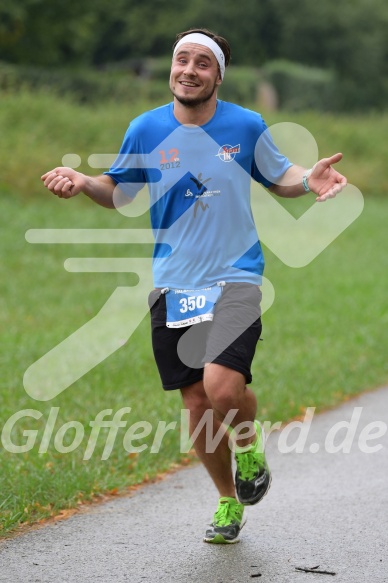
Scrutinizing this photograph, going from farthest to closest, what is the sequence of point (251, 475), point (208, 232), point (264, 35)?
point (264, 35)
point (251, 475)
point (208, 232)

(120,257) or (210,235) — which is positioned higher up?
(210,235)

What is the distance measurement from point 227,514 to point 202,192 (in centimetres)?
155

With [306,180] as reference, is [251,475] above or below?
below

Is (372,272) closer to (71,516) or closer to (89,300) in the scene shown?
(89,300)

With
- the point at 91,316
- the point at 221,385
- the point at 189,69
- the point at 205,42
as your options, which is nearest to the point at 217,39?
the point at 205,42

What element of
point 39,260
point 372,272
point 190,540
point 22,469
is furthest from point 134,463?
point 372,272

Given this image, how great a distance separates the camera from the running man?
5230mm

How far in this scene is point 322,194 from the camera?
514cm

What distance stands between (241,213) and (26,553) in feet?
6.00

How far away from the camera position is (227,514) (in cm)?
547

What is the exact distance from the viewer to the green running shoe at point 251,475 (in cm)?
535

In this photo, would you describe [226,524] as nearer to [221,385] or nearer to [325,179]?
[221,385]

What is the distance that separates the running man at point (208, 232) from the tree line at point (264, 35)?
44.5 metres

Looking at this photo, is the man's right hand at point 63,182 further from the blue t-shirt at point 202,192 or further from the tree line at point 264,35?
the tree line at point 264,35
